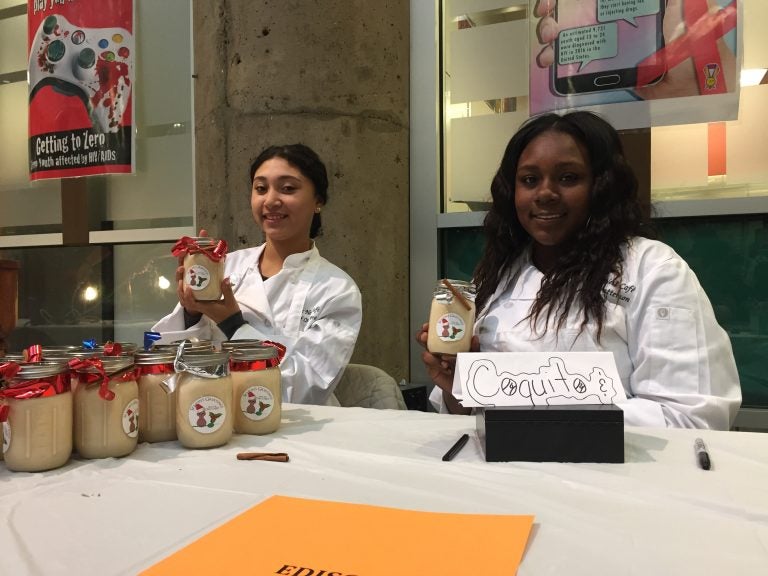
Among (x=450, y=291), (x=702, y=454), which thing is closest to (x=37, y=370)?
(x=450, y=291)

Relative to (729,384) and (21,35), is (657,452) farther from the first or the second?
(21,35)

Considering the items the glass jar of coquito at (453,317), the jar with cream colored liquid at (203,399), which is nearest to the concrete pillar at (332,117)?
the glass jar of coquito at (453,317)

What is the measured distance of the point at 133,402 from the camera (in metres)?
1.02

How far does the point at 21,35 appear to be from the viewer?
3602 millimetres

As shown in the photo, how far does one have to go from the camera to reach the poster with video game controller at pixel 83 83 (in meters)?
3.14

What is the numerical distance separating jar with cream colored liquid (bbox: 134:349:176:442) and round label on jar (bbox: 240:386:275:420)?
126mm

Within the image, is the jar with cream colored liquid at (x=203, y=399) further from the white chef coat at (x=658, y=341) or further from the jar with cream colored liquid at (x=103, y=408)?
the white chef coat at (x=658, y=341)

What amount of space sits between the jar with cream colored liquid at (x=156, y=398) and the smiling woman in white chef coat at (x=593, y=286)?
557 mm

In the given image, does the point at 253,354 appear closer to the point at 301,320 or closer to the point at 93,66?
the point at 301,320

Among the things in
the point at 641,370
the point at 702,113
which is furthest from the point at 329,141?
the point at 641,370

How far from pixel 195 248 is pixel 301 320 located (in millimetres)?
630

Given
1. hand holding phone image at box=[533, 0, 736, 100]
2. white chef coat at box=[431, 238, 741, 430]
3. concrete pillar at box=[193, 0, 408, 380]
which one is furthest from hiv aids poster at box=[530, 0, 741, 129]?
Result: white chef coat at box=[431, 238, 741, 430]

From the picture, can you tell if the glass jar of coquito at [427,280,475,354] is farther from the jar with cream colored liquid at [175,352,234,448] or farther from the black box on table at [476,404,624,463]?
the jar with cream colored liquid at [175,352,234,448]

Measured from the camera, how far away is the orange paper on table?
1.97 feet
